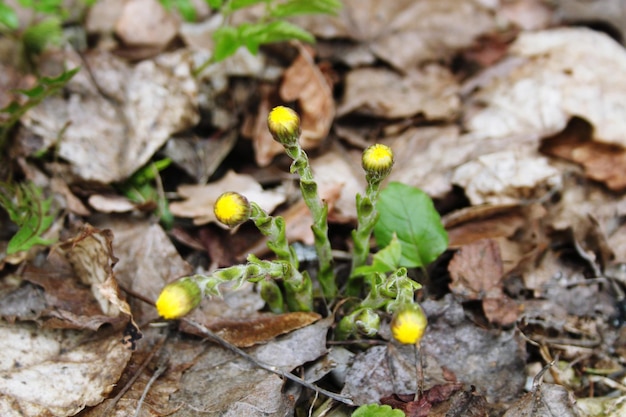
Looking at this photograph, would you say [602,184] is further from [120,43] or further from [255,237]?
[120,43]

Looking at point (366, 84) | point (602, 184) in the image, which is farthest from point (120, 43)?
point (602, 184)

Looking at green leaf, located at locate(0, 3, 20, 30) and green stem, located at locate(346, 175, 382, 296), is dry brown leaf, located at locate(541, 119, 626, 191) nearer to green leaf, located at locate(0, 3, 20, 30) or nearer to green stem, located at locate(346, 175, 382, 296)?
green stem, located at locate(346, 175, 382, 296)

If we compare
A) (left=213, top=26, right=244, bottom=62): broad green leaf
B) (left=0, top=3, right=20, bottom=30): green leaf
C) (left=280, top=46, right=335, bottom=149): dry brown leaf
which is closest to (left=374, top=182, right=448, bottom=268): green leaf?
(left=280, top=46, right=335, bottom=149): dry brown leaf

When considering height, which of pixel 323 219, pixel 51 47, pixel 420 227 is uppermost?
pixel 51 47

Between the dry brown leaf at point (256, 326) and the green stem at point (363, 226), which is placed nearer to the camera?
the green stem at point (363, 226)

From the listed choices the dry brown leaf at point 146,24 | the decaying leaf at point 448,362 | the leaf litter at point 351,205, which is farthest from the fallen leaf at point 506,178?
the dry brown leaf at point 146,24

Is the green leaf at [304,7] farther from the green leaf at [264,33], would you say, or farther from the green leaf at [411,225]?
the green leaf at [411,225]

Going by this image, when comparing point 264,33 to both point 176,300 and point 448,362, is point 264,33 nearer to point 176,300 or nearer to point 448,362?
point 176,300
